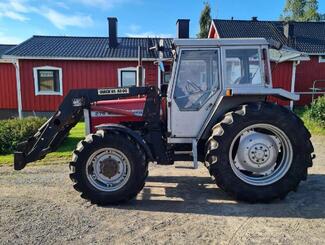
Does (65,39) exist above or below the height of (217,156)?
above

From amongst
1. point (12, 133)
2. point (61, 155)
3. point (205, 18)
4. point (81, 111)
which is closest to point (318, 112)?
point (61, 155)

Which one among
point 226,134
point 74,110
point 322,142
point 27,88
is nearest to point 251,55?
point 226,134

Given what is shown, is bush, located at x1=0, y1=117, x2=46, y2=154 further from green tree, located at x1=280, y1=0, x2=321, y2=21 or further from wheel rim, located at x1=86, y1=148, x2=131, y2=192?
green tree, located at x1=280, y1=0, x2=321, y2=21

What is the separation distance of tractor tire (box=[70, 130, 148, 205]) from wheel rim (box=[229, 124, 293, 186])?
1440mm

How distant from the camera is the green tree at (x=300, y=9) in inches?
2019

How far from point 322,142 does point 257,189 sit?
19.5ft

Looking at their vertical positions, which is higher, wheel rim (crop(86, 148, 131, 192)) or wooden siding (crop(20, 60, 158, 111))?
wooden siding (crop(20, 60, 158, 111))

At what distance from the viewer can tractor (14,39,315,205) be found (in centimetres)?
507

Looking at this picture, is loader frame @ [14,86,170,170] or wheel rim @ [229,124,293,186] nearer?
wheel rim @ [229,124,293,186]

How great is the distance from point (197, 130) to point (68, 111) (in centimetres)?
208

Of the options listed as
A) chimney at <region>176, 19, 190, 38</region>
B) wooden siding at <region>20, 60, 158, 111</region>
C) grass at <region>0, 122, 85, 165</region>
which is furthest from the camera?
chimney at <region>176, 19, 190, 38</region>

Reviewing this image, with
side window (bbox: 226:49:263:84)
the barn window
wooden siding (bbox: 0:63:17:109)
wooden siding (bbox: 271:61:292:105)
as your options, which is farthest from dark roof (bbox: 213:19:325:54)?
side window (bbox: 226:49:263:84)

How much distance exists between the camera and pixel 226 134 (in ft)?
16.5

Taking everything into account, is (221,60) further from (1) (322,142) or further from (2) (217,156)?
(1) (322,142)
